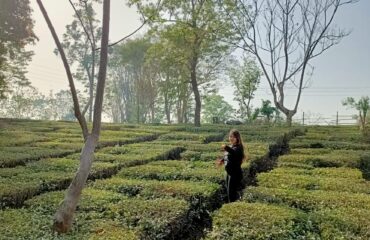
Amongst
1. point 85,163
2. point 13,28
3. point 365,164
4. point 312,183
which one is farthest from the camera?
point 13,28

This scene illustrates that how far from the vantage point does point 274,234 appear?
19.2 ft

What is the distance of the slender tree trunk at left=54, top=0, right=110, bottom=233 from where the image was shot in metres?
5.84

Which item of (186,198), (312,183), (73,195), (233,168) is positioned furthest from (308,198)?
(73,195)

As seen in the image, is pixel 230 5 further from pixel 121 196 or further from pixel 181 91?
pixel 121 196

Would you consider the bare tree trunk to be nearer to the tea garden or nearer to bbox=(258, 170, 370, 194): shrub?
the tea garden

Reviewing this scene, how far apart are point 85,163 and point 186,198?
2.51 m

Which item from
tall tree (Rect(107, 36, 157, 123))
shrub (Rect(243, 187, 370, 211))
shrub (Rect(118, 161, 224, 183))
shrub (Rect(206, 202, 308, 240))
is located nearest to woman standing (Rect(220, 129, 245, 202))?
shrub (Rect(243, 187, 370, 211))

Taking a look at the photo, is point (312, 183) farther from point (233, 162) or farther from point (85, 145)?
point (85, 145)

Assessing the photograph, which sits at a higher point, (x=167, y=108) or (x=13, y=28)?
(x=13, y=28)

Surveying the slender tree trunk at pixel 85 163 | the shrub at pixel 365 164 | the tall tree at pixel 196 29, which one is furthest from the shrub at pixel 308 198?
the tall tree at pixel 196 29

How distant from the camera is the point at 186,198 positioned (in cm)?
786

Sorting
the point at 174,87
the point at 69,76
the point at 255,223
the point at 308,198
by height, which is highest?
the point at 174,87

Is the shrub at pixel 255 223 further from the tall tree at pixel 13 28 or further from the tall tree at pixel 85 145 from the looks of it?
the tall tree at pixel 13 28

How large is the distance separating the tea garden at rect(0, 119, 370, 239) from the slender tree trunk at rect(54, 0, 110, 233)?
0.21 m
